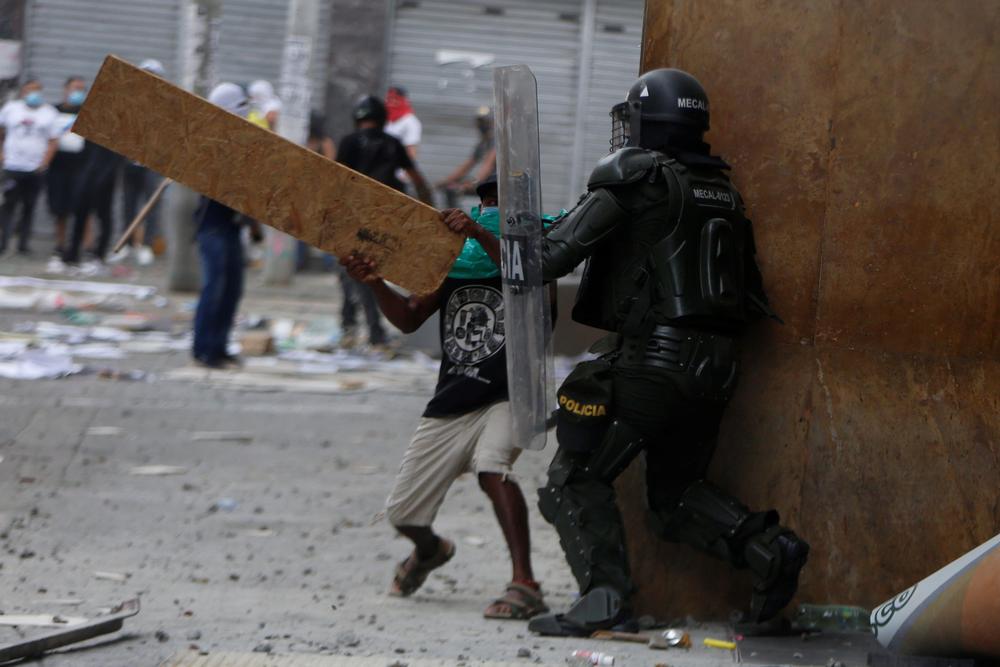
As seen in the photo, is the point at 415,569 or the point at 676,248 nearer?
the point at 676,248

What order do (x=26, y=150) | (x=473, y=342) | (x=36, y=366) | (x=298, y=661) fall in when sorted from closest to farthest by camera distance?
(x=298, y=661)
(x=473, y=342)
(x=36, y=366)
(x=26, y=150)

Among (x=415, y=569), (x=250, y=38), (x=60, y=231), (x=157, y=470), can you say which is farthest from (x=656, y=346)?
(x=250, y=38)

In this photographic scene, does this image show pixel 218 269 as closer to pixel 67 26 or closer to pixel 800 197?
pixel 800 197

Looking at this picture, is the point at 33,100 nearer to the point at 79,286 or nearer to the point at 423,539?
the point at 79,286

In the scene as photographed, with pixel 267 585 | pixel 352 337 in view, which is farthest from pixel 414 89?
pixel 267 585

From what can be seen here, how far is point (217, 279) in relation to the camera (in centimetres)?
1052

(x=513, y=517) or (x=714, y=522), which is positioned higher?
(x=714, y=522)

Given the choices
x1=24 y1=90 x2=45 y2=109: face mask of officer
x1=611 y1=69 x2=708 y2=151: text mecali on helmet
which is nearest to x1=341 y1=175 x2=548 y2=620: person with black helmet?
x1=611 y1=69 x2=708 y2=151: text mecali on helmet

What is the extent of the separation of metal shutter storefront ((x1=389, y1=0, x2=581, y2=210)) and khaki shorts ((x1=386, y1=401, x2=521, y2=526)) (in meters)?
15.1

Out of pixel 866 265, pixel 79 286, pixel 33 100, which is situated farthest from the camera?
Answer: pixel 33 100

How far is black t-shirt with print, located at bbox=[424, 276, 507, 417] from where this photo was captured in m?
5.31

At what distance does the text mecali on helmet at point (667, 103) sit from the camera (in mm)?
4738

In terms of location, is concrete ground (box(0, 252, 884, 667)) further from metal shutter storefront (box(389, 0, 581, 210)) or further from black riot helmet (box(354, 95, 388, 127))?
metal shutter storefront (box(389, 0, 581, 210))

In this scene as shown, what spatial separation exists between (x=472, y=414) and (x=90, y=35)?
638 inches
